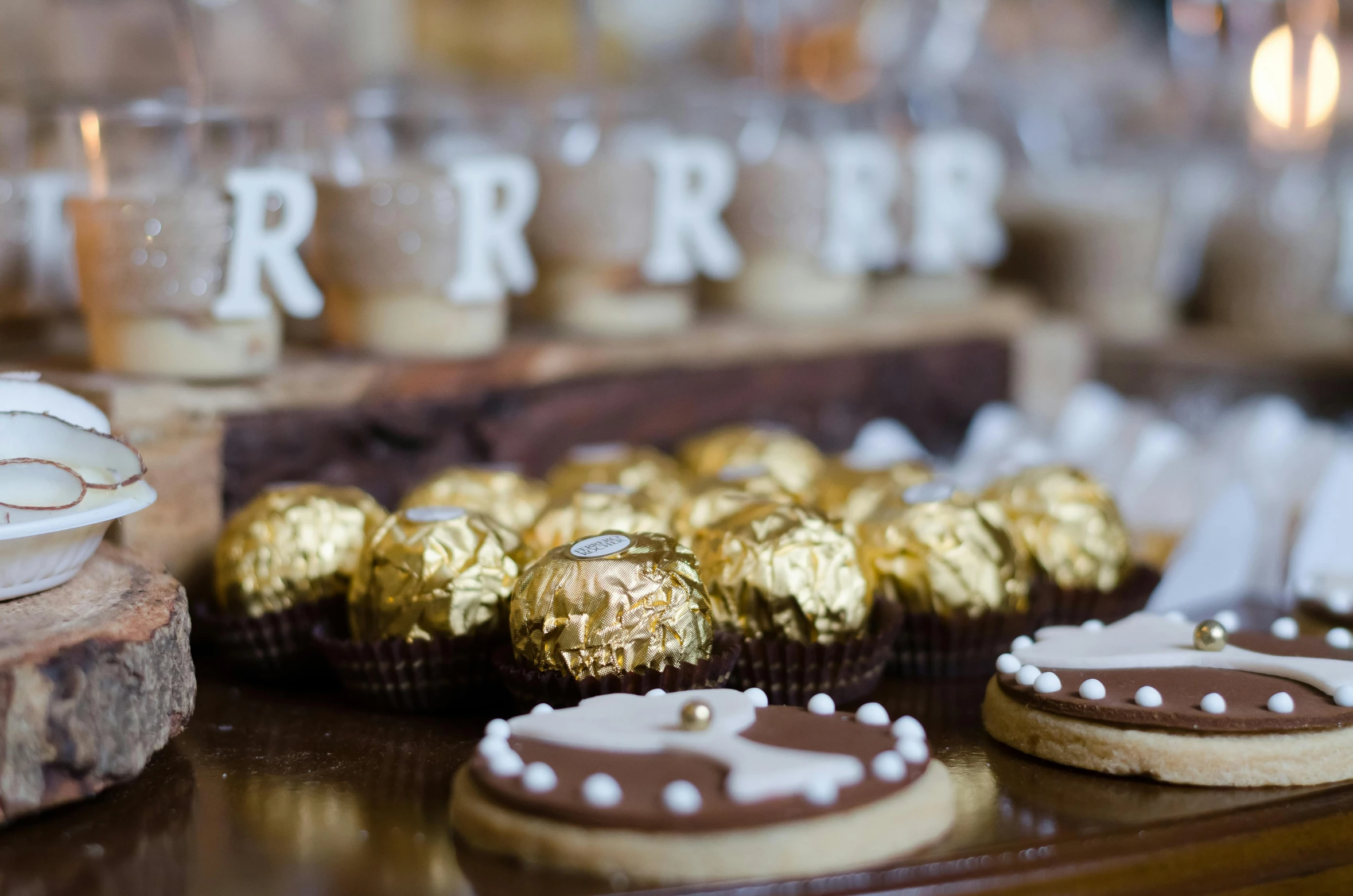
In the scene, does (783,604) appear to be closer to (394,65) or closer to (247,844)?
(247,844)

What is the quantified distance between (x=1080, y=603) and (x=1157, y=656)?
19 centimetres

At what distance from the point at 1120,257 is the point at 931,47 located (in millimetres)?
464

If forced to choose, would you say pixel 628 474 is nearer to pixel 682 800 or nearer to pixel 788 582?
pixel 788 582

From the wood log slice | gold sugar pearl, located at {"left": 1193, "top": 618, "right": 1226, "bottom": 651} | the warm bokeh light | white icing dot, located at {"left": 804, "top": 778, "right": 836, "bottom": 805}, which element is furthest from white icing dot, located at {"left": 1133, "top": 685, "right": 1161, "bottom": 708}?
the warm bokeh light

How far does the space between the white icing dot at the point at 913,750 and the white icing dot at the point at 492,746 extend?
22 cm

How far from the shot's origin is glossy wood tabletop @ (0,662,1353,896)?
0.72 meters

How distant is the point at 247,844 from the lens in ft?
2.56

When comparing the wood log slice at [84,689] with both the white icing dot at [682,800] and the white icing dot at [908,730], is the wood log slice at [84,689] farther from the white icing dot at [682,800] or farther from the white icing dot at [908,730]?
the white icing dot at [908,730]

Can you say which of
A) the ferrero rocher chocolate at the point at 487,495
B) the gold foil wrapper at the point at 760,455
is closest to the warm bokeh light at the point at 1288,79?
the gold foil wrapper at the point at 760,455

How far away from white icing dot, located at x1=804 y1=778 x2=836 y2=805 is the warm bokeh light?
6.84ft

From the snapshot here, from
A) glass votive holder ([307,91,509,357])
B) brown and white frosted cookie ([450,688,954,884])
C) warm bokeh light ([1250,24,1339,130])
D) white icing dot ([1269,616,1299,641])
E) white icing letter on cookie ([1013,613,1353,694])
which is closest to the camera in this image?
brown and white frosted cookie ([450,688,954,884])

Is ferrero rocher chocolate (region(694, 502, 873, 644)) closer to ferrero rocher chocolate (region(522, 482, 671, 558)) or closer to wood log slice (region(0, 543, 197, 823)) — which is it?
ferrero rocher chocolate (region(522, 482, 671, 558))

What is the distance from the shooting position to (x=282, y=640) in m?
1.06

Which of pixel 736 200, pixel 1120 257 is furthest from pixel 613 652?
pixel 1120 257
